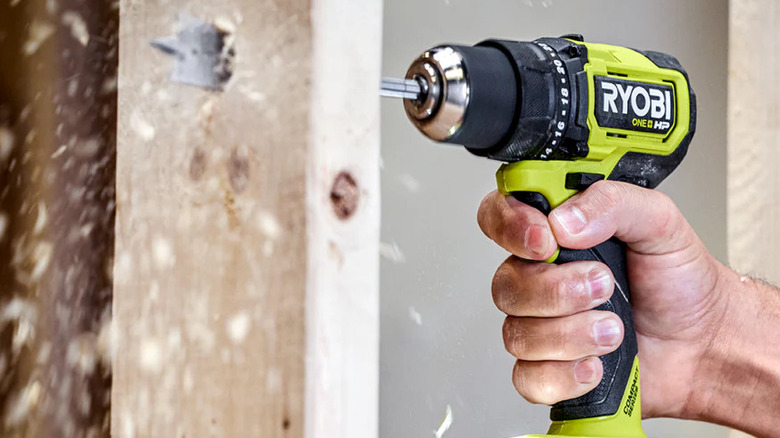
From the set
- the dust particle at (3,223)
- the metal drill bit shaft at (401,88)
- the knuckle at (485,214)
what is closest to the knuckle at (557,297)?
the knuckle at (485,214)

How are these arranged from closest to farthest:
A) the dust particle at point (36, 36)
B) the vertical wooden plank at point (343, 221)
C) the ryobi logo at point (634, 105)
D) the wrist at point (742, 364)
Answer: the vertical wooden plank at point (343, 221) → the dust particle at point (36, 36) → the ryobi logo at point (634, 105) → the wrist at point (742, 364)

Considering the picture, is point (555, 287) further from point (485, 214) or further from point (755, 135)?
point (755, 135)

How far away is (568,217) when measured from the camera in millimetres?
753

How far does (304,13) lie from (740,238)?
1.08 metres

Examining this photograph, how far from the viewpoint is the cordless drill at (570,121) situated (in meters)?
0.62

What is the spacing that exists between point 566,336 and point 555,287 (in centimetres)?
6

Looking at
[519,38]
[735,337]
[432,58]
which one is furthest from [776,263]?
[432,58]

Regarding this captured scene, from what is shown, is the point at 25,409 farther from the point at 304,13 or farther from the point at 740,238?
the point at 740,238

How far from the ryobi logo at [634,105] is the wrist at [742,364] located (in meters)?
0.38

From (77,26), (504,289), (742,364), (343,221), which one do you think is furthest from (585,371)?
(77,26)

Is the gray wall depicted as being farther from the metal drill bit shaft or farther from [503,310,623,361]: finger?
the metal drill bit shaft

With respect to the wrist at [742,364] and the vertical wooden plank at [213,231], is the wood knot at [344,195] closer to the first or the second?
the vertical wooden plank at [213,231]

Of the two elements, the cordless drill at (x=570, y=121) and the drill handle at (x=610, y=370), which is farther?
the drill handle at (x=610, y=370)

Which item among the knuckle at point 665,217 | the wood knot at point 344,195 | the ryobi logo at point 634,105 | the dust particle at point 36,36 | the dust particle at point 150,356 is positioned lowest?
the knuckle at point 665,217
